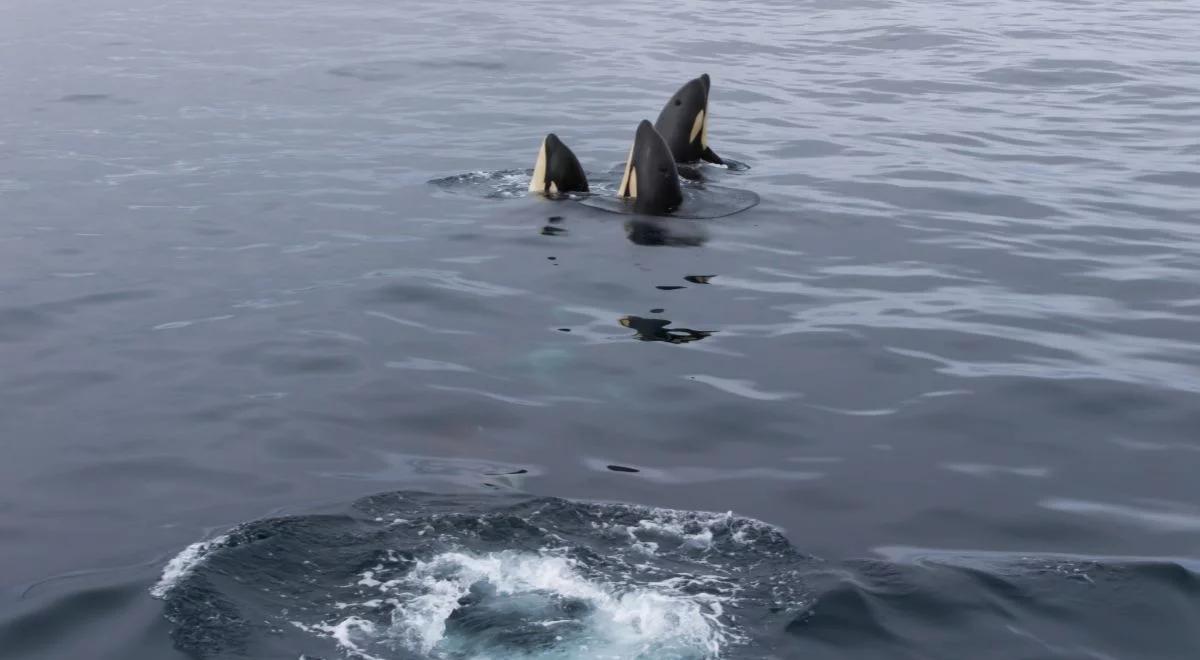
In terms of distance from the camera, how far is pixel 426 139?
68.0 feet

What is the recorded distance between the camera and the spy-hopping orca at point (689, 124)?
18.1 metres

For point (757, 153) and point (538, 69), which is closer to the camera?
point (757, 153)

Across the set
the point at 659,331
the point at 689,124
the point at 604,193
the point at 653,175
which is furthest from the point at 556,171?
the point at 659,331

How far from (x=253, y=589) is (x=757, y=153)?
1402 centimetres

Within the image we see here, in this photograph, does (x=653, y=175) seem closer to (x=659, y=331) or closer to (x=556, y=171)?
(x=556, y=171)

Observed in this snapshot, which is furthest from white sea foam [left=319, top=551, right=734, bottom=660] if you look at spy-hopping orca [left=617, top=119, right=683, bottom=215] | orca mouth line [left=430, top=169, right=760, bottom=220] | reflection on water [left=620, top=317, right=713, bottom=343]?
orca mouth line [left=430, top=169, right=760, bottom=220]

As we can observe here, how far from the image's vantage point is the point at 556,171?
1655cm

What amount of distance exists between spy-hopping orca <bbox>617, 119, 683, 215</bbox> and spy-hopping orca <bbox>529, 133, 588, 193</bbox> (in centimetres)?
85

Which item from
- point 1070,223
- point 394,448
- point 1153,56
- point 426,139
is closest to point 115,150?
point 426,139

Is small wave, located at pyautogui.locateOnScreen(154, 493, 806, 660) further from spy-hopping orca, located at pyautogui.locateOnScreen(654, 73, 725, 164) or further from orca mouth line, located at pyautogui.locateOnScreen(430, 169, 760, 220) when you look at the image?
spy-hopping orca, located at pyautogui.locateOnScreen(654, 73, 725, 164)

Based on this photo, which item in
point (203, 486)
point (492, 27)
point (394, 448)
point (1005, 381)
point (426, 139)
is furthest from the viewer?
point (492, 27)

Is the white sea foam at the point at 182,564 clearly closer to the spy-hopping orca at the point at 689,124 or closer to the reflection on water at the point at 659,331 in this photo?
the reflection on water at the point at 659,331

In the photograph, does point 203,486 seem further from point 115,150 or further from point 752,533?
point 115,150

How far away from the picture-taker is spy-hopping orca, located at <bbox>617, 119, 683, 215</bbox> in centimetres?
1571
